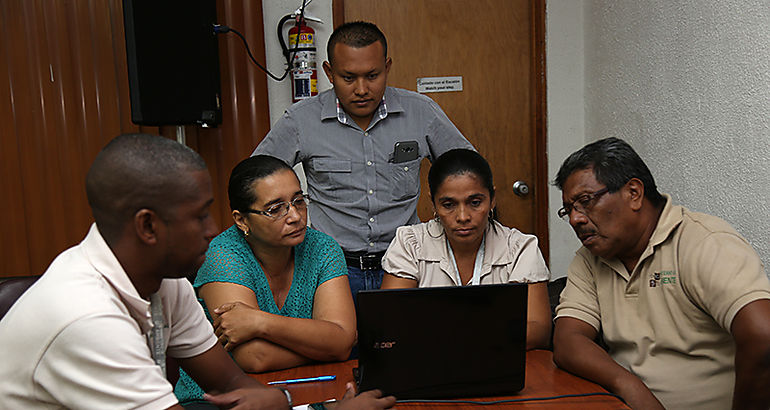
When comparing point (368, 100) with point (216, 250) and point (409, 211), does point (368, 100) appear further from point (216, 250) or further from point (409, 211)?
point (216, 250)

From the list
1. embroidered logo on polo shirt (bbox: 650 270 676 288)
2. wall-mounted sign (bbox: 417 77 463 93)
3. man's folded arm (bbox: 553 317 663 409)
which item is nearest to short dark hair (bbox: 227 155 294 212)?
man's folded arm (bbox: 553 317 663 409)

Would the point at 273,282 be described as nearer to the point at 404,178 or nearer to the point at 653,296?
the point at 404,178

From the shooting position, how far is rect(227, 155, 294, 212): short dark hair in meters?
1.75

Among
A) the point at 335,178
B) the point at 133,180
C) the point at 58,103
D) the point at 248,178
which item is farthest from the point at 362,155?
the point at 58,103

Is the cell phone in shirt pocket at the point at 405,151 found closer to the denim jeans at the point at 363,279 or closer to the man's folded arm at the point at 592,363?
the denim jeans at the point at 363,279

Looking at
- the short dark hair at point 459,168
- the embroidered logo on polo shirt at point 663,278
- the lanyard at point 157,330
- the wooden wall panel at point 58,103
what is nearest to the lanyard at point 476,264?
the short dark hair at point 459,168

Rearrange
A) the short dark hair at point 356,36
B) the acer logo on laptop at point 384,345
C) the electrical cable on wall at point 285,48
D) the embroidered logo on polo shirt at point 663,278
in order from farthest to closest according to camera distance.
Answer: the electrical cable on wall at point 285,48
the short dark hair at point 356,36
the embroidered logo on polo shirt at point 663,278
the acer logo on laptop at point 384,345

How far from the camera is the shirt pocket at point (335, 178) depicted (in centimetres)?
229

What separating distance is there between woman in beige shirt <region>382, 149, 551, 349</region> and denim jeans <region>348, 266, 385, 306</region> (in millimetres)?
350

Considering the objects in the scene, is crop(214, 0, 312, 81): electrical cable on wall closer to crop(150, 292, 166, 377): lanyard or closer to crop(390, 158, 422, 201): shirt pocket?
crop(390, 158, 422, 201): shirt pocket

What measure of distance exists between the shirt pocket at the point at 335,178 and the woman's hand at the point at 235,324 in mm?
823

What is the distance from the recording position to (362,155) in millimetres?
2305

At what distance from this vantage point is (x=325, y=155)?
7.52 feet

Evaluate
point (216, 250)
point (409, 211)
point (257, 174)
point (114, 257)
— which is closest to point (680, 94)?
point (409, 211)
